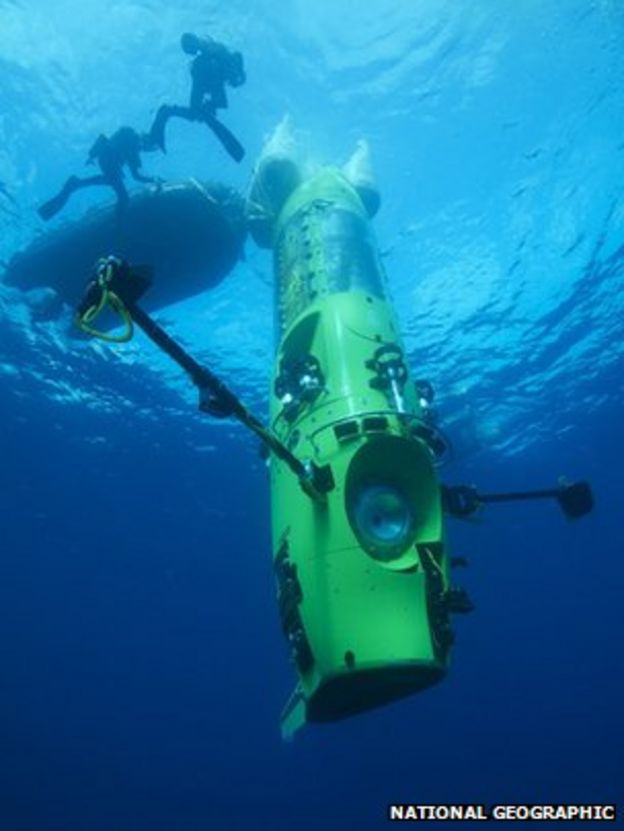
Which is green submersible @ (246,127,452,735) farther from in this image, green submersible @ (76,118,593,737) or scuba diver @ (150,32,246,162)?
scuba diver @ (150,32,246,162)

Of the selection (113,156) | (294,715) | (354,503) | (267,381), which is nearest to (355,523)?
(354,503)

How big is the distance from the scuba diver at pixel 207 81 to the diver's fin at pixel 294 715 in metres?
7.18

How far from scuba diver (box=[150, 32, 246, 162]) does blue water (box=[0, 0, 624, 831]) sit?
86.5 inches

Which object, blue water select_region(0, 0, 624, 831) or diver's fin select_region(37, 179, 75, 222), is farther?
blue water select_region(0, 0, 624, 831)

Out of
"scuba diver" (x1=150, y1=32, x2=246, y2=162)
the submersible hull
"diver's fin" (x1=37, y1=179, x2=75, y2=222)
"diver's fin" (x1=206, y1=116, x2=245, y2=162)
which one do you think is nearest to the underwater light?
the submersible hull

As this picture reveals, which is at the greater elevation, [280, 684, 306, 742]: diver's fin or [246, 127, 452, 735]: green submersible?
[246, 127, 452, 735]: green submersible

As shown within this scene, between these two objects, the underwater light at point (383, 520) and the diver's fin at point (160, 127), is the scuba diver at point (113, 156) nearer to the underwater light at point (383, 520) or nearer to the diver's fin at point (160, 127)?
the diver's fin at point (160, 127)

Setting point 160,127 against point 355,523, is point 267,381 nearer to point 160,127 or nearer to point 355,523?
point 160,127

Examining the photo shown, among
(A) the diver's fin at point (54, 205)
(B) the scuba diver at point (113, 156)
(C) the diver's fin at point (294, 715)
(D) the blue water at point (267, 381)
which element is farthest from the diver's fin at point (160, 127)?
(C) the diver's fin at point (294, 715)

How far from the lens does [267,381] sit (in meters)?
18.5

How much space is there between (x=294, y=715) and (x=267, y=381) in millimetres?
13340

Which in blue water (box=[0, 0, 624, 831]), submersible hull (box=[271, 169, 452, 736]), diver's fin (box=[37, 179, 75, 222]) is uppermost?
blue water (box=[0, 0, 624, 831])

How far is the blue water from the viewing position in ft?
38.4

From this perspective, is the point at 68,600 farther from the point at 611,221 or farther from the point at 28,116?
the point at 611,221
